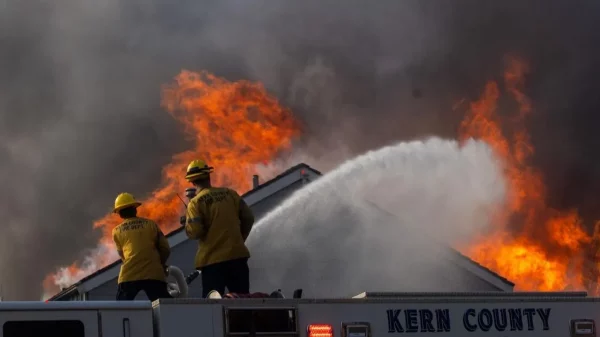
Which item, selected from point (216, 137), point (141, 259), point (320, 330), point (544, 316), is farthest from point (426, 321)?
point (216, 137)

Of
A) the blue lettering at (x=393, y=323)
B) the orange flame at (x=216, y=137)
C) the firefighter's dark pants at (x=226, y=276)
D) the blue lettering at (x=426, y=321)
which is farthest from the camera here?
the orange flame at (x=216, y=137)

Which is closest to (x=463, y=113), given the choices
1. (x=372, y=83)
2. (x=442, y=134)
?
(x=442, y=134)

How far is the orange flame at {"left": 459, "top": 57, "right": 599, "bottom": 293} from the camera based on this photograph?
26.3 meters

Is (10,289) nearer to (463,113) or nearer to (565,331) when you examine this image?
(463,113)

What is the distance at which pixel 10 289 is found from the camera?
126ft

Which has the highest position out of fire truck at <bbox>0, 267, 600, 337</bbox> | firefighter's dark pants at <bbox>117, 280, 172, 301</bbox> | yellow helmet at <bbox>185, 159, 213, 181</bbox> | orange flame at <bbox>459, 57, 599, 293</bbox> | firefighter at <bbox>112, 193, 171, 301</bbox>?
orange flame at <bbox>459, 57, 599, 293</bbox>

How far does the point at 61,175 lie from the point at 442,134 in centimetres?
1236

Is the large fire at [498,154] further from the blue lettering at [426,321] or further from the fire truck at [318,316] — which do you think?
the blue lettering at [426,321]

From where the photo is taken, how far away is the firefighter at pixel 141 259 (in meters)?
9.84

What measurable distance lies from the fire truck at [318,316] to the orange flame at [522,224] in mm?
16774

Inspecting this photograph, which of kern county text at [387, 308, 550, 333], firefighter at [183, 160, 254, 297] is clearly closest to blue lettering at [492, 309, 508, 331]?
kern county text at [387, 308, 550, 333]

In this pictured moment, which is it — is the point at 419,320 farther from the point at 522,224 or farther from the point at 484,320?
the point at 522,224

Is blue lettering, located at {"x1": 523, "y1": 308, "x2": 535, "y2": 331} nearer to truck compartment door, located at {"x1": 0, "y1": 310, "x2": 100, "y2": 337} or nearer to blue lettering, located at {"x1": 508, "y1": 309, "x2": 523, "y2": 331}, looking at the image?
blue lettering, located at {"x1": 508, "y1": 309, "x2": 523, "y2": 331}

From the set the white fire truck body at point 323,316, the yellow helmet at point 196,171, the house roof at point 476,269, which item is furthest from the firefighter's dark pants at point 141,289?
the house roof at point 476,269
